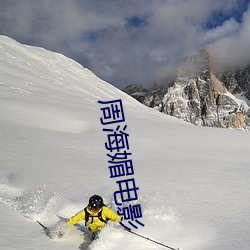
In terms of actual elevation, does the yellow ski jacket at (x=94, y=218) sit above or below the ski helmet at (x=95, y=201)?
below

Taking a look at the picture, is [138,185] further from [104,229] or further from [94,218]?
[104,229]

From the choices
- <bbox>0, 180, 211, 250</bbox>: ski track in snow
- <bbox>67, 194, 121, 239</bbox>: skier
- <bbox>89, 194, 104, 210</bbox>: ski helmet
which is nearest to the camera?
<bbox>0, 180, 211, 250</bbox>: ski track in snow

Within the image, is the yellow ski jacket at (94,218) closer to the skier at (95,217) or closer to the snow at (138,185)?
the skier at (95,217)

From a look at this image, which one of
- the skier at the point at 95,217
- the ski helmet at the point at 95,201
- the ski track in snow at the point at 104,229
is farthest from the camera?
the skier at the point at 95,217

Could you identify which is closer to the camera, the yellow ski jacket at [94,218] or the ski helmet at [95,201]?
the ski helmet at [95,201]

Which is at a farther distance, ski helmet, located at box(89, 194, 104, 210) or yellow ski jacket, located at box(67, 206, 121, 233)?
yellow ski jacket, located at box(67, 206, 121, 233)

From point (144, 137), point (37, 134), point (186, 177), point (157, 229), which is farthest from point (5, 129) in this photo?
point (157, 229)

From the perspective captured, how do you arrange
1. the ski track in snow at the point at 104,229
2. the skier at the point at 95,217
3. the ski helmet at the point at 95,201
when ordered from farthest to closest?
the skier at the point at 95,217, the ski helmet at the point at 95,201, the ski track in snow at the point at 104,229

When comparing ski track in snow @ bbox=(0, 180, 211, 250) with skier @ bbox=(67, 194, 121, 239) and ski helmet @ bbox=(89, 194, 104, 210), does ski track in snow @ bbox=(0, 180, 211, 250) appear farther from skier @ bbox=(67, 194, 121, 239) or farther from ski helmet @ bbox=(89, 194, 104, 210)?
ski helmet @ bbox=(89, 194, 104, 210)

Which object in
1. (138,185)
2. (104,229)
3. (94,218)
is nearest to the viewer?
(104,229)

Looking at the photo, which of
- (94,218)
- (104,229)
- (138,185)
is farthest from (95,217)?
(138,185)

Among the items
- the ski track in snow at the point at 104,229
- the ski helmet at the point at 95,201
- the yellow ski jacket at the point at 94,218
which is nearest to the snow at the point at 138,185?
the ski track in snow at the point at 104,229

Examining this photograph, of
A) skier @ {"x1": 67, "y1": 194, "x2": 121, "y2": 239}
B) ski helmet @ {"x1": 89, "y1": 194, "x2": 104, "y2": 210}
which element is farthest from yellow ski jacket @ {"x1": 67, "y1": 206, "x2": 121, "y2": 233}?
ski helmet @ {"x1": 89, "y1": 194, "x2": 104, "y2": 210}

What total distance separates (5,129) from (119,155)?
550 cm
